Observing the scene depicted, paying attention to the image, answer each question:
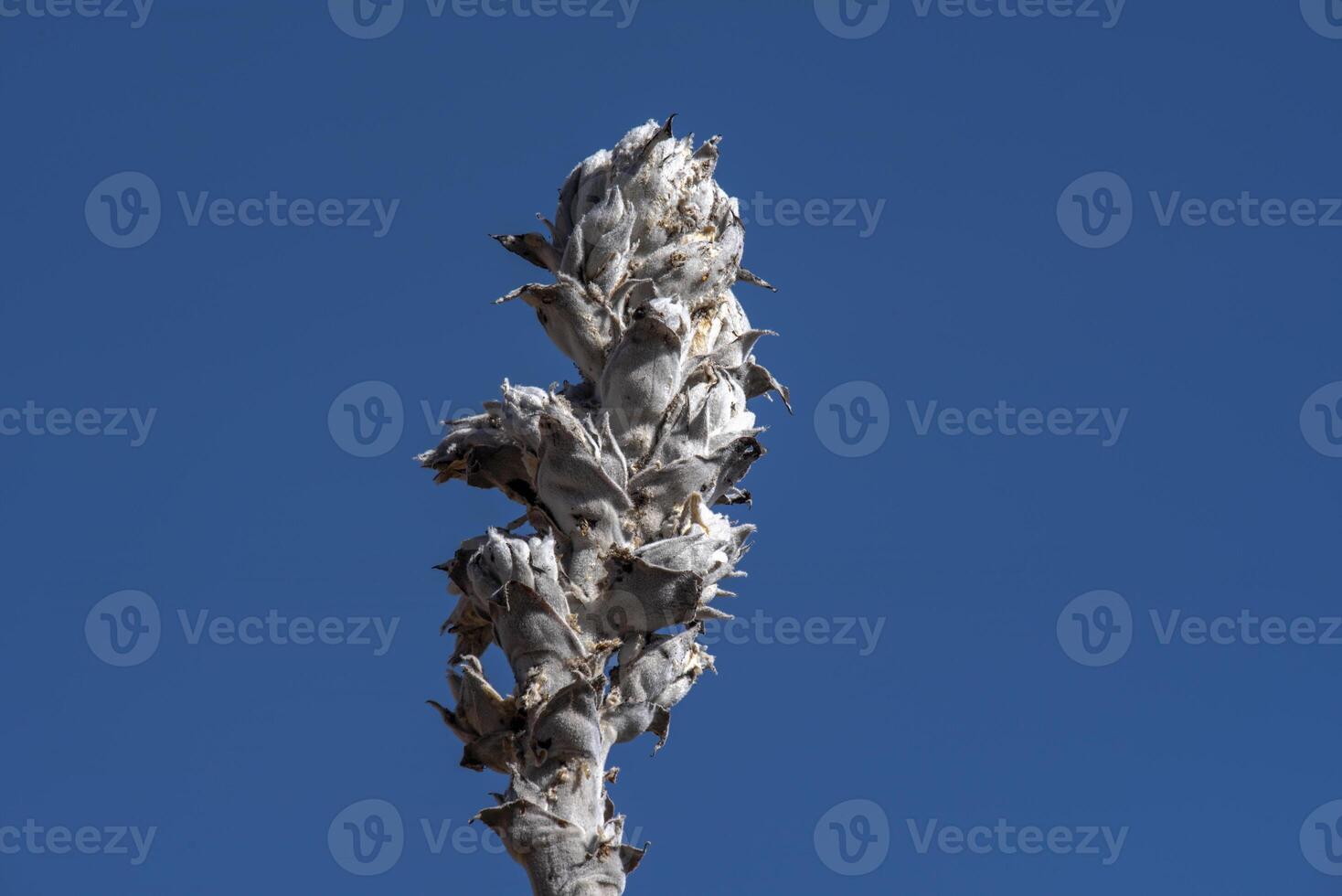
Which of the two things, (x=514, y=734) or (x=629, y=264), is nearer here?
(x=514, y=734)

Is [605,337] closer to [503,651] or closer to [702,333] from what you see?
[702,333]

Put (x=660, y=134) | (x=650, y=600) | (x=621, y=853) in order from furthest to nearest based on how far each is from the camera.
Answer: (x=660, y=134) → (x=650, y=600) → (x=621, y=853)

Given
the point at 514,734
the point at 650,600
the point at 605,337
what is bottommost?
the point at 514,734

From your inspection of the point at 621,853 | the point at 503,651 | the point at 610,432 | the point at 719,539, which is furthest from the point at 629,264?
the point at 621,853

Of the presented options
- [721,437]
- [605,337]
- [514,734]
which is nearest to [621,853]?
[514,734]

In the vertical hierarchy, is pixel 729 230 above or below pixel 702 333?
above

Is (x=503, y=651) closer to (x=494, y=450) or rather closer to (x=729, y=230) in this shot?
(x=494, y=450)

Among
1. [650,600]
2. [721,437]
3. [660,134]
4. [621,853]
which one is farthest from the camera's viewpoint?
[660,134]
